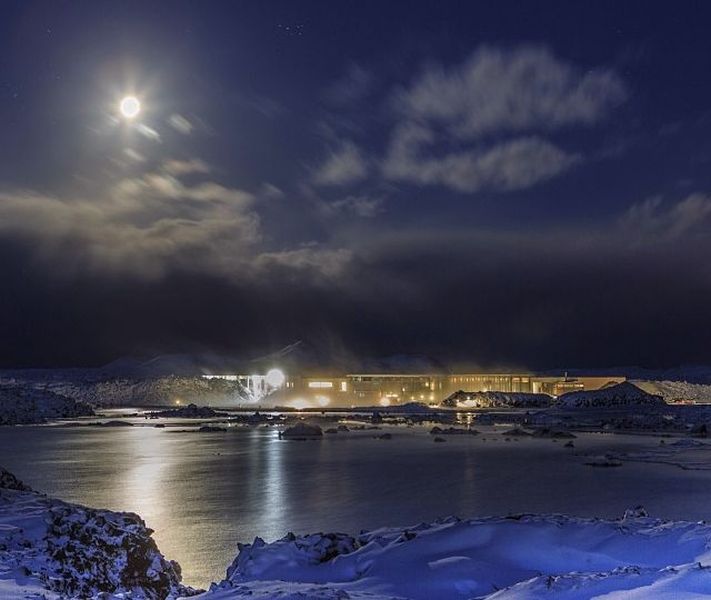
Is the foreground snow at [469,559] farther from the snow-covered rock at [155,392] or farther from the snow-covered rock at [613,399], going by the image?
the snow-covered rock at [155,392]

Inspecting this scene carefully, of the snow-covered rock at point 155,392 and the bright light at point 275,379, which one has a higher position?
the bright light at point 275,379

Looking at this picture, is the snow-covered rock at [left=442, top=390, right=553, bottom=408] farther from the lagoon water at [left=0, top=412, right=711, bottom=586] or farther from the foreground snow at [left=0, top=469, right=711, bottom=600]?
the foreground snow at [left=0, top=469, right=711, bottom=600]

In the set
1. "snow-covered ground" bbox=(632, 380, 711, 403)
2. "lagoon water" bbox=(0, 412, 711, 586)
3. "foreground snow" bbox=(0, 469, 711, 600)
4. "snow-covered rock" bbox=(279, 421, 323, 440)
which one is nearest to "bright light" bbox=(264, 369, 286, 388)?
"snow-covered ground" bbox=(632, 380, 711, 403)

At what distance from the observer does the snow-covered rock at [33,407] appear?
75375 millimetres

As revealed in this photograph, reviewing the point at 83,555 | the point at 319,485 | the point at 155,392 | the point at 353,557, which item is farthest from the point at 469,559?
the point at 155,392

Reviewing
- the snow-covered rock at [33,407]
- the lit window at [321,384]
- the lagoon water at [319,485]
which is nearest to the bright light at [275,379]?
the lit window at [321,384]

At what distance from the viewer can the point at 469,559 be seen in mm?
10625

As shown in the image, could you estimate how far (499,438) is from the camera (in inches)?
1892

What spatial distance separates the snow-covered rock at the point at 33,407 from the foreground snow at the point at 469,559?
7006cm

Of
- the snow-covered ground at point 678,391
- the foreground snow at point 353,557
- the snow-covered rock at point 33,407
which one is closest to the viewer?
the foreground snow at point 353,557

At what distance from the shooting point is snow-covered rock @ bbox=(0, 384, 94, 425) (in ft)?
247

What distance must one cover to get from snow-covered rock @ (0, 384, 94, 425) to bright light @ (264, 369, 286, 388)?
75.0 meters

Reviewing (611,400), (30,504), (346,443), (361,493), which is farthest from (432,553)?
(611,400)

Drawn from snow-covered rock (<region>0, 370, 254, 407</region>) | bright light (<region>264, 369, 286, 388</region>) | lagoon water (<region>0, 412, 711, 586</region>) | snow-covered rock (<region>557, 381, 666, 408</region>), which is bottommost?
lagoon water (<region>0, 412, 711, 586</region>)
